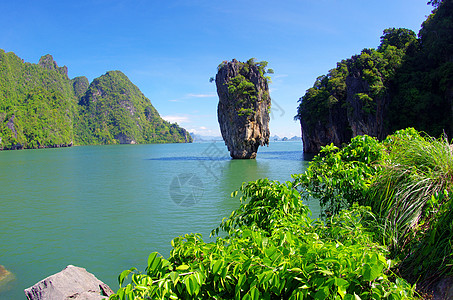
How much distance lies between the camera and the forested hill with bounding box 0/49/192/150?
105812 millimetres

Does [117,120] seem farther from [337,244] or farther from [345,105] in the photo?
[337,244]

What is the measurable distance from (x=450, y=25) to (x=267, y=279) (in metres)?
31.6

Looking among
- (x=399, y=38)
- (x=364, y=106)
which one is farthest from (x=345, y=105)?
(x=399, y=38)

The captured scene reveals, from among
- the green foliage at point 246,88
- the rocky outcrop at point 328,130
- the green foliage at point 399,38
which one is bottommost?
the rocky outcrop at point 328,130

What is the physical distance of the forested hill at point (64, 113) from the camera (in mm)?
105812

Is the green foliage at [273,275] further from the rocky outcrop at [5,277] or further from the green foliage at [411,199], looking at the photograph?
the rocky outcrop at [5,277]

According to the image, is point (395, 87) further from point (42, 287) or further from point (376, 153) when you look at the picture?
point (42, 287)

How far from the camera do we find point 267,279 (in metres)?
1.83

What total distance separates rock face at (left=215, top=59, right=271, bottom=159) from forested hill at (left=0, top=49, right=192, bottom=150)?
284ft

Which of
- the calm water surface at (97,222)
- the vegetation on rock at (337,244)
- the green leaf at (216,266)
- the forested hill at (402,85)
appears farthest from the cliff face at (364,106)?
the green leaf at (216,266)

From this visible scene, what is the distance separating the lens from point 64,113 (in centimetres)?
13100

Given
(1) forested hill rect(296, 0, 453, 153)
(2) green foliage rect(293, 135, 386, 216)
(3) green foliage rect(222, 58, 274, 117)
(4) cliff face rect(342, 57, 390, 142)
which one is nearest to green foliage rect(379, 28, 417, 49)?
(1) forested hill rect(296, 0, 453, 153)

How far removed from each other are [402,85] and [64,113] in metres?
134

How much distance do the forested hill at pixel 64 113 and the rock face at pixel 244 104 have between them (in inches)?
3406
